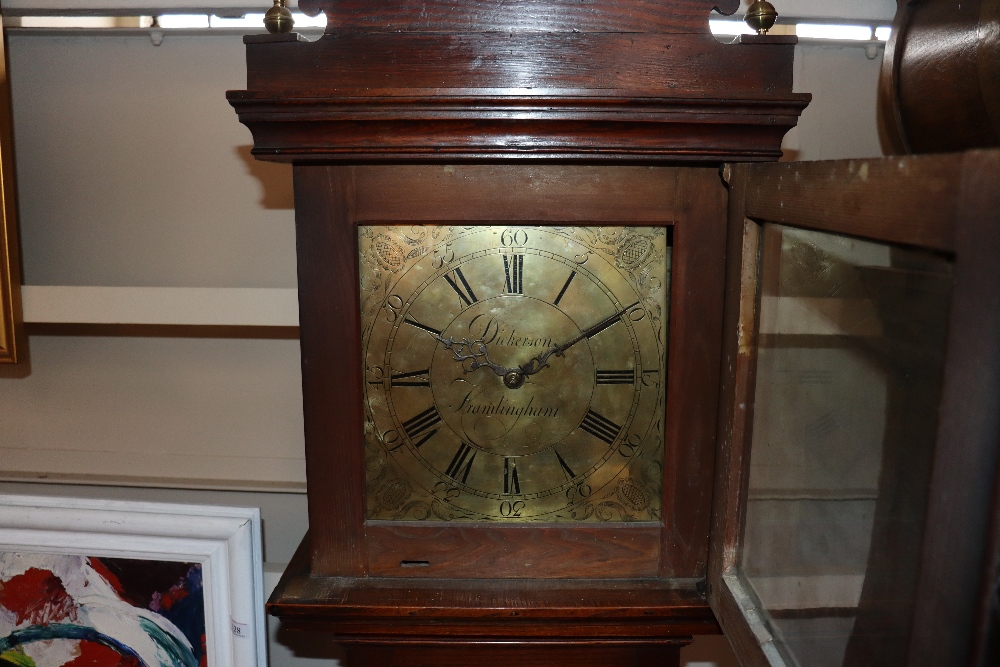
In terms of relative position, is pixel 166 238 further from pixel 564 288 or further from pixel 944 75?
pixel 944 75

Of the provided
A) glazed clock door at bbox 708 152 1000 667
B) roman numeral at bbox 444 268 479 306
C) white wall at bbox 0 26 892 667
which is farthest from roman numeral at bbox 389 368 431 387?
white wall at bbox 0 26 892 667

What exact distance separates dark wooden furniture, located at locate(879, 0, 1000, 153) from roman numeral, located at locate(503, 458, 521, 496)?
68 cm

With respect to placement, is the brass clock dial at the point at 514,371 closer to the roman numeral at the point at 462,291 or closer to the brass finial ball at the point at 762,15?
the roman numeral at the point at 462,291

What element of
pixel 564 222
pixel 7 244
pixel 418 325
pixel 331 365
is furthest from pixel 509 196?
pixel 7 244

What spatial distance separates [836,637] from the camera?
628 mm

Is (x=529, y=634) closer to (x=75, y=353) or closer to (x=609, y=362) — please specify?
(x=609, y=362)

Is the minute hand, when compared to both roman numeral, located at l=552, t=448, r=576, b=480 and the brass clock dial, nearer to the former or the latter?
the brass clock dial

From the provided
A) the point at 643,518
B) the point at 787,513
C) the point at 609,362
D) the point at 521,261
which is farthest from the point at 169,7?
the point at 787,513

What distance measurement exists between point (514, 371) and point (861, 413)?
1.55ft

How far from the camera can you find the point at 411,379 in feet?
3.29

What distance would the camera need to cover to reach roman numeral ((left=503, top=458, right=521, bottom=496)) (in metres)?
1.03

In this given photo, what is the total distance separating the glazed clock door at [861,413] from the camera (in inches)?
17.7

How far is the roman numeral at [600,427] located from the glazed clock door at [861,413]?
14 centimetres

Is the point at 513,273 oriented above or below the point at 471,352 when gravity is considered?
above
